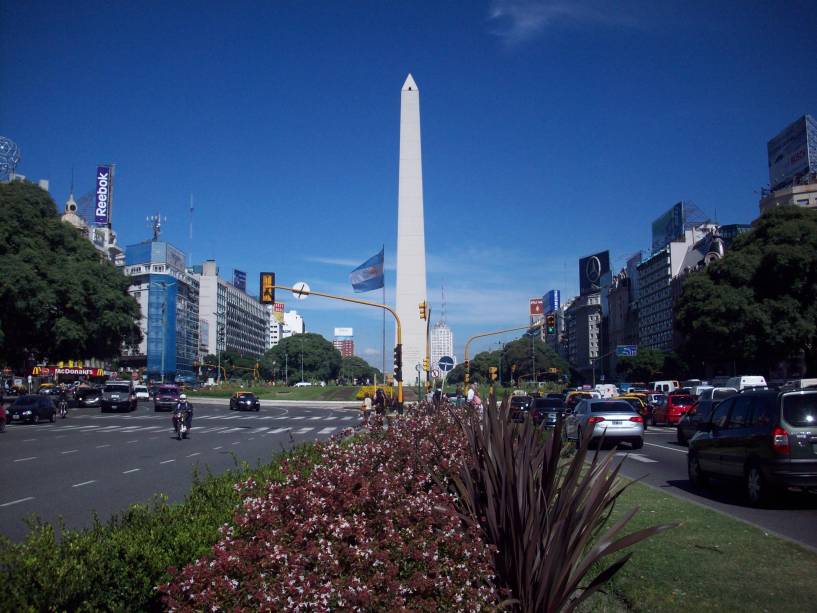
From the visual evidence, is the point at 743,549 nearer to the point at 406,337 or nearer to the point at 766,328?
the point at 766,328

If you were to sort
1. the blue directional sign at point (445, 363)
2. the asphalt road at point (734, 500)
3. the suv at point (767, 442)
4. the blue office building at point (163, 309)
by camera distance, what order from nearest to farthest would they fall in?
the asphalt road at point (734, 500)
the suv at point (767, 442)
the blue directional sign at point (445, 363)
the blue office building at point (163, 309)

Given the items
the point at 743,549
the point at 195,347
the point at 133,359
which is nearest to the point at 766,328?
the point at 743,549

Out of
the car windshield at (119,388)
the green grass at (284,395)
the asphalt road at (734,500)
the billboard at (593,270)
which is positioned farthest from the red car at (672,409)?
the billboard at (593,270)

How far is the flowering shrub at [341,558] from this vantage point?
3.21 m

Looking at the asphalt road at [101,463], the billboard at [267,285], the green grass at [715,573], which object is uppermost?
the billboard at [267,285]

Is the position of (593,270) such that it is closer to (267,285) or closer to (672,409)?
(672,409)

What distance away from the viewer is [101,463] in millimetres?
16578

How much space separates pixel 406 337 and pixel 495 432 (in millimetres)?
46477

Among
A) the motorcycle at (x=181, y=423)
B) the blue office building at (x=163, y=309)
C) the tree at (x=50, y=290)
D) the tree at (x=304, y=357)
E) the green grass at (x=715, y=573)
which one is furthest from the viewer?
the tree at (x=304, y=357)

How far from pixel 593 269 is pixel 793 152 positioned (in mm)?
64972

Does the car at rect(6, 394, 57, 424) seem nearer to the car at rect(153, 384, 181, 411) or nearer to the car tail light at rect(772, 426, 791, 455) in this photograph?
the car at rect(153, 384, 181, 411)

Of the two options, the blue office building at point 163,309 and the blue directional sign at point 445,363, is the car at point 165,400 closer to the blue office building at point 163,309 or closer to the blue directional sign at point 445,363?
the blue directional sign at point 445,363

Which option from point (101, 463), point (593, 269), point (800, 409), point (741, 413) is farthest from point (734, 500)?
point (593, 269)

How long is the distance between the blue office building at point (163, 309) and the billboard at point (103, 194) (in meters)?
8.82
